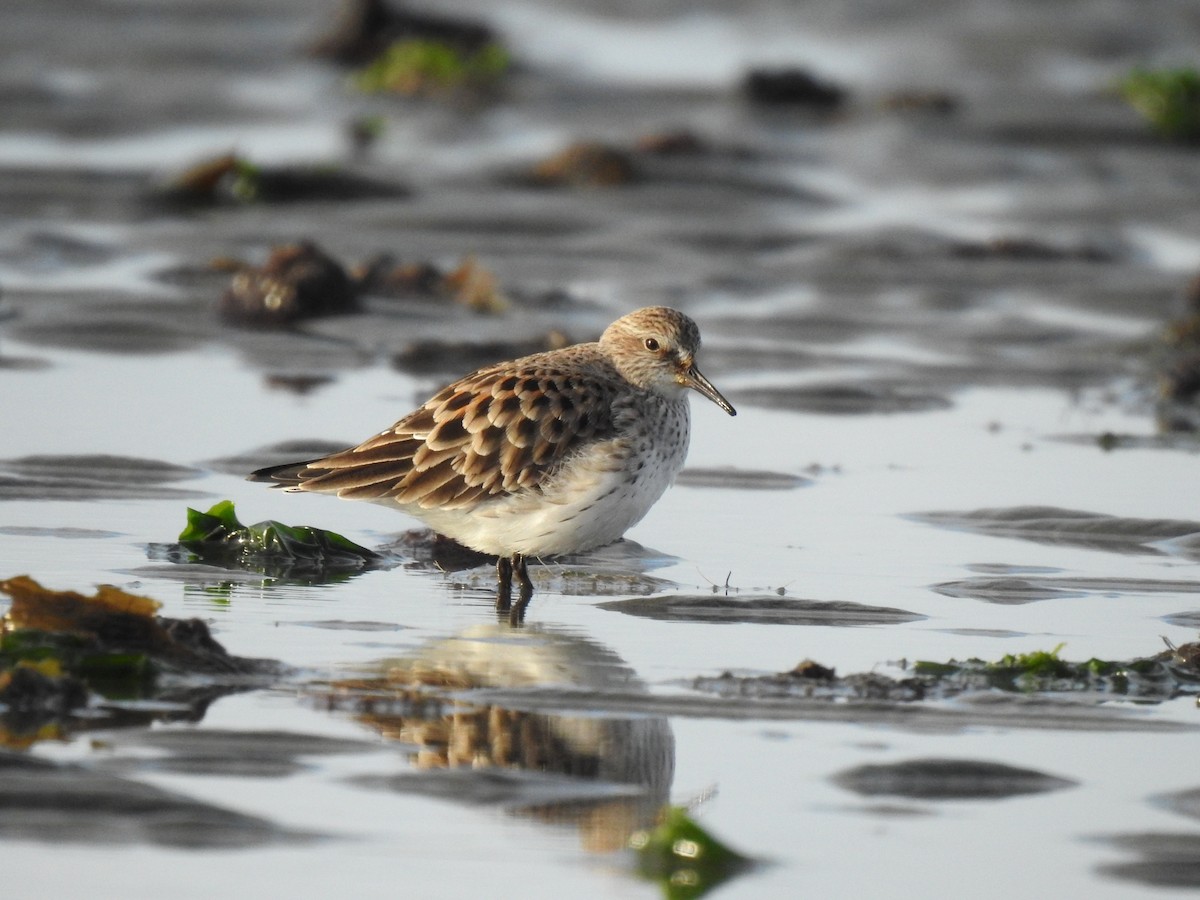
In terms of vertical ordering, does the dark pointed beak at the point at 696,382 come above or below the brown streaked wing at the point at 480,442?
above

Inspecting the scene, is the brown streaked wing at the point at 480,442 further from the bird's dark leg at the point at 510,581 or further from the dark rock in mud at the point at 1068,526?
the dark rock in mud at the point at 1068,526

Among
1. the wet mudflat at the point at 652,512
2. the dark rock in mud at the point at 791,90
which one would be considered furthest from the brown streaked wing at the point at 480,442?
the dark rock in mud at the point at 791,90

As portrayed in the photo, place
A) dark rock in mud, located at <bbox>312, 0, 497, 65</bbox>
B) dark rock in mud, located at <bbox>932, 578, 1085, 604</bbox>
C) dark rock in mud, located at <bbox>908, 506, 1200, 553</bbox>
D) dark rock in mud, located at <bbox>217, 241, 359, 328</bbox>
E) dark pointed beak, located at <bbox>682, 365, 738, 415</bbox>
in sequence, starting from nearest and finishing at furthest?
1. dark rock in mud, located at <bbox>932, 578, 1085, 604</bbox>
2. dark pointed beak, located at <bbox>682, 365, 738, 415</bbox>
3. dark rock in mud, located at <bbox>908, 506, 1200, 553</bbox>
4. dark rock in mud, located at <bbox>217, 241, 359, 328</bbox>
5. dark rock in mud, located at <bbox>312, 0, 497, 65</bbox>

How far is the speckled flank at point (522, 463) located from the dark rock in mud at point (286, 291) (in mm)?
4623

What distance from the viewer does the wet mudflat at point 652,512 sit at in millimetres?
5320

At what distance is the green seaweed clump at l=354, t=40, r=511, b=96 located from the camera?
21.9 meters

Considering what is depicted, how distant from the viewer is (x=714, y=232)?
16062mm

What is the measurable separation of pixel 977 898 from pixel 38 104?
16862mm

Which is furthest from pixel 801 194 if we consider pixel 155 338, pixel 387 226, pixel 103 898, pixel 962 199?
pixel 103 898

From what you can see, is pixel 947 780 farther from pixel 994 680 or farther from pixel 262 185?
pixel 262 185

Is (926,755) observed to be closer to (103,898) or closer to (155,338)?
(103,898)

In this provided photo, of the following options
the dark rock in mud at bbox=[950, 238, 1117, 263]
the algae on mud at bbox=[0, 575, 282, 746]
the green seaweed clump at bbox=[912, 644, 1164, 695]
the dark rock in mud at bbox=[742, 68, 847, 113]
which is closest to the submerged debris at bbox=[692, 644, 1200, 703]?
the green seaweed clump at bbox=[912, 644, 1164, 695]

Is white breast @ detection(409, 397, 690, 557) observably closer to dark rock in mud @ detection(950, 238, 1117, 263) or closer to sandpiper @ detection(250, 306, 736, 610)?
sandpiper @ detection(250, 306, 736, 610)

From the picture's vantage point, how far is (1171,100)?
19.5 metres
